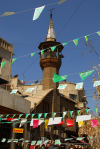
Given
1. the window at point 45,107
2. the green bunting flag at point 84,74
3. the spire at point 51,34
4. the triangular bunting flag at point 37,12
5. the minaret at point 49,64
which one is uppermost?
the spire at point 51,34

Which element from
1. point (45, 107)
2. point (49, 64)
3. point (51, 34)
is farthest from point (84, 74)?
point (51, 34)

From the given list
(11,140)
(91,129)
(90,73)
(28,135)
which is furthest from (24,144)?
(90,73)

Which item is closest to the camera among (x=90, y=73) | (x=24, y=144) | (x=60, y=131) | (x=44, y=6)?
(x=44, y=6)

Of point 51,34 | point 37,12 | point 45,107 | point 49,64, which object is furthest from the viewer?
point 51,34

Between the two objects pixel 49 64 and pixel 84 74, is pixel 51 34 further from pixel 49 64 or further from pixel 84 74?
pixel 84 74

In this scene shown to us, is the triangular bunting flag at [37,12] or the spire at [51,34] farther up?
the spire at [51,34]

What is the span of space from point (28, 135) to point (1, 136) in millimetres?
2877

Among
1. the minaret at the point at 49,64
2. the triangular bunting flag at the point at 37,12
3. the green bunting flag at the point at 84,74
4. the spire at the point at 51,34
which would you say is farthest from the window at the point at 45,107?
the triangular bunting flag at the point at 37,12

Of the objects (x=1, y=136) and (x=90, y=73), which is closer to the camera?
(x=90, y=73)

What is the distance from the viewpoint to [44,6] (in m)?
8.20

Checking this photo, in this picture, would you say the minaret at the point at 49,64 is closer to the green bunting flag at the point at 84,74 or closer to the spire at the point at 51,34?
the spire at the point at 51,34

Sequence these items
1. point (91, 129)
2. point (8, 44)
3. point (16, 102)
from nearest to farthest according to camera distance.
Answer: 1. point (91, 129)
2. point (16, 102)
3. point (8, 44)

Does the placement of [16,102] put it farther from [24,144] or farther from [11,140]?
[24,144]

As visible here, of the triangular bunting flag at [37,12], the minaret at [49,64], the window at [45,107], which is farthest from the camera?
the minaret at [49,64]
